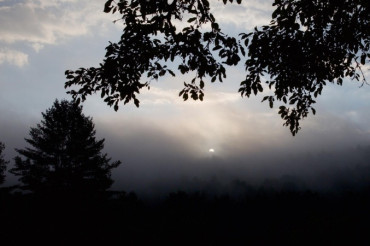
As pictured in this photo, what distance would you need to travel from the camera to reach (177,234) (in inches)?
528

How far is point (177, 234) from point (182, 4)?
10957 millimetres

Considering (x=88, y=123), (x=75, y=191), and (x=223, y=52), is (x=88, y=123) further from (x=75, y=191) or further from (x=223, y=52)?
(x=223, y=52)

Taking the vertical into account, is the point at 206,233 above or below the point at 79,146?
below

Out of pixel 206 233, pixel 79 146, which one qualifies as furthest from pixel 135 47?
pixel 79 146

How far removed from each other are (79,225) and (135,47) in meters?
5.62

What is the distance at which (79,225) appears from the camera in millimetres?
8133

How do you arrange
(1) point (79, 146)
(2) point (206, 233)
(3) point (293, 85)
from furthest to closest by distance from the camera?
1. (1) point (79, 146)
2. (2) point (206, 233)
3. (3) point (293, 85)

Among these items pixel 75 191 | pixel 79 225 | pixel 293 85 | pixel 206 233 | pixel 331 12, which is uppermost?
pixel 331 12

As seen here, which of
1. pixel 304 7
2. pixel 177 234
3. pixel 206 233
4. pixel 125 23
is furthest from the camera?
pixel 206 233

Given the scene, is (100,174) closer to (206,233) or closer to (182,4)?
(206,233)

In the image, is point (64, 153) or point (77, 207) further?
point (64, 153)

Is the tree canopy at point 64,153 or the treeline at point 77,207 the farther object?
A: the tree canopy at point 64,153

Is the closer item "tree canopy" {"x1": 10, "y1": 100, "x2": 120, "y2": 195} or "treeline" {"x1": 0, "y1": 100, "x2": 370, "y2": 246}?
"treeline" {"x1": 0, "y1": 100, "x2": 370, "y2": 246}

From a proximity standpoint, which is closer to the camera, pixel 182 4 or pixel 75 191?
pixel 182 4
